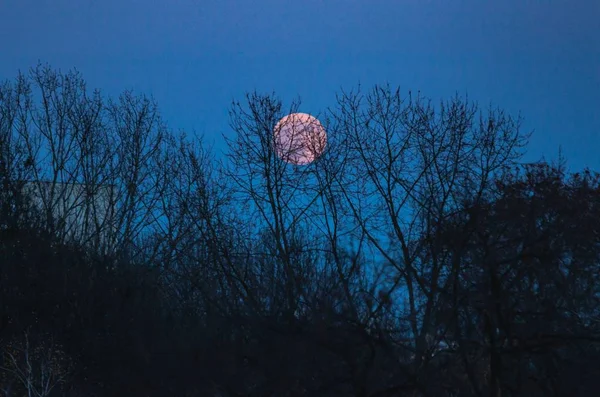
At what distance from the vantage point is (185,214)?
2750cm

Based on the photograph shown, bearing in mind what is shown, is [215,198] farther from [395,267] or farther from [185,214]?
[395,267]

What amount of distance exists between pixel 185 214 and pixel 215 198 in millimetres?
1577

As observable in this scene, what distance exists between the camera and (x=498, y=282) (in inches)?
360

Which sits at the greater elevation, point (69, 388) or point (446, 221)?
point (446, 221)

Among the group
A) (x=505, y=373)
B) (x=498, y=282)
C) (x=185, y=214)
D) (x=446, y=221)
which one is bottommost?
(x=505, y=373)

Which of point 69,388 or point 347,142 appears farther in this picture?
point 347,142

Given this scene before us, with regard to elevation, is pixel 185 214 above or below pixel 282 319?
above

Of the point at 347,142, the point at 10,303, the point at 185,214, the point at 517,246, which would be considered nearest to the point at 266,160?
the point at 347,142

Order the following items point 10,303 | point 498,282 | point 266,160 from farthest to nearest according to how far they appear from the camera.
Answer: point 266,160, point 10,303, point 498,282

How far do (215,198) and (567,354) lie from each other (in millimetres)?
17969

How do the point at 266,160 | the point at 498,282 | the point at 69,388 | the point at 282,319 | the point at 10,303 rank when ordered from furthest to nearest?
the point at 266,160, the point at 10,303, the point at 69,388, the point at 282,319, the point at 498,282

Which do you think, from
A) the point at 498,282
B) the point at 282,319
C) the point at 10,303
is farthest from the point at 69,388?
the point at 498,282

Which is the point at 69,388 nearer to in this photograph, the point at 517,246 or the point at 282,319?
the point at 282,319

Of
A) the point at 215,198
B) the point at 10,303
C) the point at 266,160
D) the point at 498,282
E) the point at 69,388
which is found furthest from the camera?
the point at 215,198
